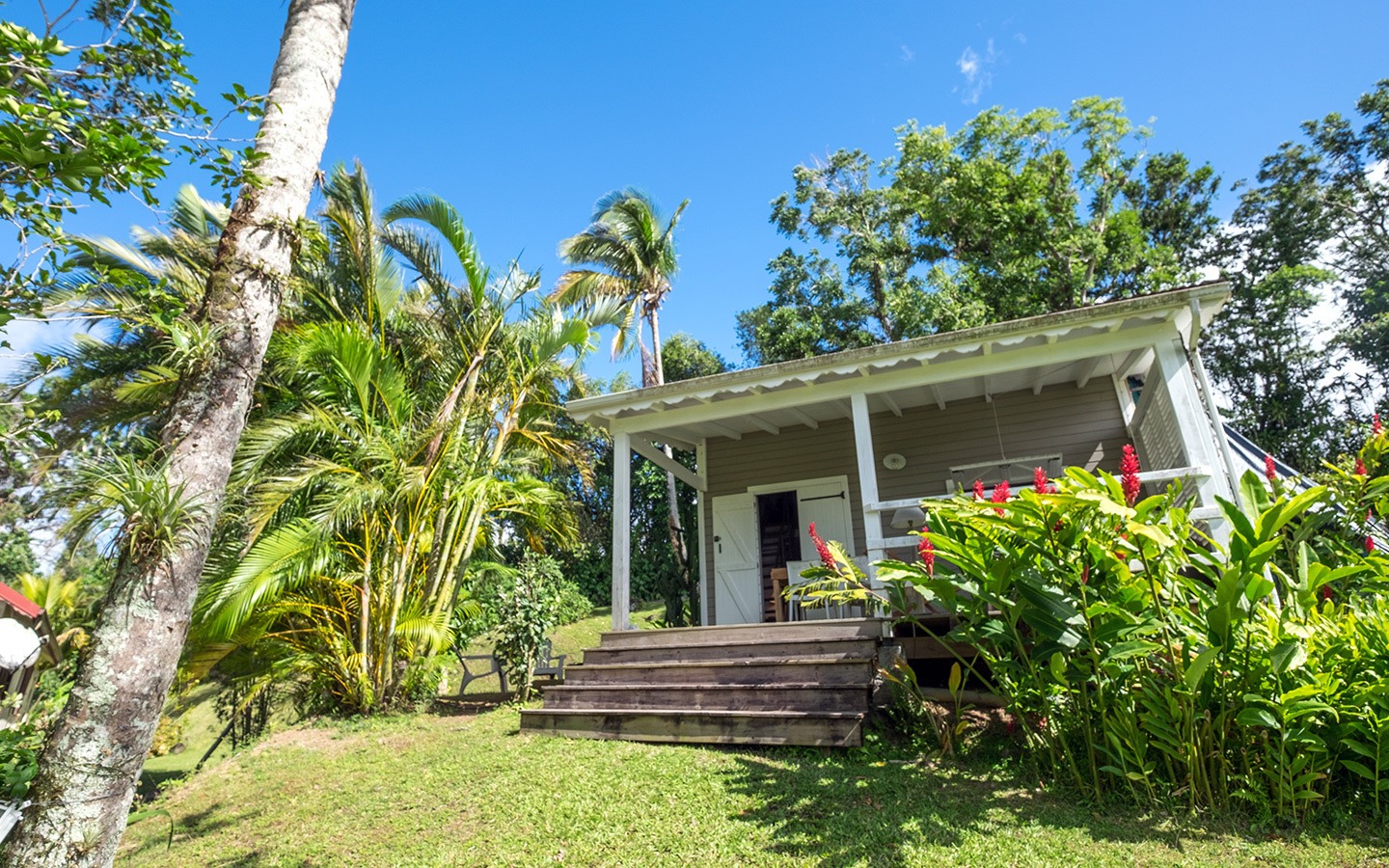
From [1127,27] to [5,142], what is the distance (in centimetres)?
1588

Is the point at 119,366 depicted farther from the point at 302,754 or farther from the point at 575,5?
the point at 575,5

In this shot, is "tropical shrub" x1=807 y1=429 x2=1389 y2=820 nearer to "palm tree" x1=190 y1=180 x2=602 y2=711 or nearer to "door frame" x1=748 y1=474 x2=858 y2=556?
"door frame" x1=748 y1=474 x2=858 y2=556

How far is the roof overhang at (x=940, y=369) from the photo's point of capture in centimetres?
571

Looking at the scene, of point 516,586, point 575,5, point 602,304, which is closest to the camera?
point 516,586

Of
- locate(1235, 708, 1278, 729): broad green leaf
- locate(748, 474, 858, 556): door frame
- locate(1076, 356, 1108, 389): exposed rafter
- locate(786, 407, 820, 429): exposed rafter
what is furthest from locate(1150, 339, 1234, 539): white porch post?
locate(748, 474, 858, 556): door frame

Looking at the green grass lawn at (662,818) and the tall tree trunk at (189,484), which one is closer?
the tall tree trunk at (189,484)

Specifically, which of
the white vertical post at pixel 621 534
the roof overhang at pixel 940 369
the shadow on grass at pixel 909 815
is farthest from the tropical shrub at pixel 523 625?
the shadow on grass at pixel 909 815

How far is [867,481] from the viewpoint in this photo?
6.22m

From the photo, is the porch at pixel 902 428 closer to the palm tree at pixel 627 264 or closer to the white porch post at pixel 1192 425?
the white porch post at pixel 1192 425

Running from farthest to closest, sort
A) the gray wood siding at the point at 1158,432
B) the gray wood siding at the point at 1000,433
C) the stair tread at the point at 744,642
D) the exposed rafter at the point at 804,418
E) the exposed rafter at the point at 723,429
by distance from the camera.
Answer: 1. the exposed rafter at the point at 723,429
2. the exposed rafter at the point at 804,418
3. the gray wood siding at the point at 1000,433
4. the gray wood siding at the point at 1158,432
5. the stair tread at the point at 744,642

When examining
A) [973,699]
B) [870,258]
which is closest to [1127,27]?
[870,258]

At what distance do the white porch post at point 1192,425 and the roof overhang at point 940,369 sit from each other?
21 centimetres

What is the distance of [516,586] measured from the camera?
25.4ft

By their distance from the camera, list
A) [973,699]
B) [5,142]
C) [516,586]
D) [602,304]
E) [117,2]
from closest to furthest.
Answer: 1. [5,142]
2. [117,2]
3. [973,699]
4. [516,586]
5. [602,304]
